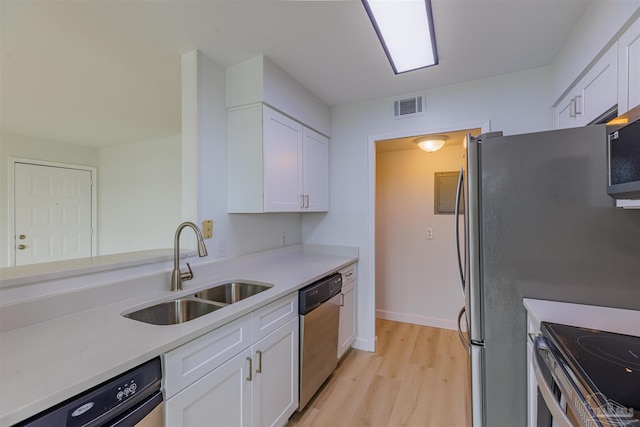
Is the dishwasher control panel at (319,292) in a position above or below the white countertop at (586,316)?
below

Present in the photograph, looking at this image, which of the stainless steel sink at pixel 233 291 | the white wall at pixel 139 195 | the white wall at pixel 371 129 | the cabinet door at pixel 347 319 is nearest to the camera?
the stainless steel sink at pixel 233 291

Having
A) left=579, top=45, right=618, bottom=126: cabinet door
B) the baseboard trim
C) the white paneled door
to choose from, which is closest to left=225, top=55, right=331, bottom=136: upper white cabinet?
left=579, top=45, right=618, bottom=126: cabinet door

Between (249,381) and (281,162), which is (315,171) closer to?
(281,162)

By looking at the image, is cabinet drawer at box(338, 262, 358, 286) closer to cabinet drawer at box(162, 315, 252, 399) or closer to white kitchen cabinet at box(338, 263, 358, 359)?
white kitchen cabinet at box(338, 263, 358, 359)

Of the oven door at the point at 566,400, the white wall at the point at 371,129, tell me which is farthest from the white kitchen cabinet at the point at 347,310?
the oven door at the point at 566,400

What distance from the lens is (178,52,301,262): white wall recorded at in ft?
6.09

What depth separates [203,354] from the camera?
3.71 feet

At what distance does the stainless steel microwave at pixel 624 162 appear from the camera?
35.9 inches

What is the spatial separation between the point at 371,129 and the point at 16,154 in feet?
14.8

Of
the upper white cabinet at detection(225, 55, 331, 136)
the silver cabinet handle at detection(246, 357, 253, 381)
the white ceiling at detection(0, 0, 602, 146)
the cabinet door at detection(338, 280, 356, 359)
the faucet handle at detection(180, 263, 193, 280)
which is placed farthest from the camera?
the cabinet door at detection(338, 280, 356, 359)

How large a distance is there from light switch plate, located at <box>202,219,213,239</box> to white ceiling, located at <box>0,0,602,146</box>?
1.12 m

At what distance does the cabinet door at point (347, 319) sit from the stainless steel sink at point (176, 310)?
115 cm

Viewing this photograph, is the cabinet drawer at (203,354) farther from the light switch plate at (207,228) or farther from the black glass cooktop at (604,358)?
the black glass cooktop at (604,358)

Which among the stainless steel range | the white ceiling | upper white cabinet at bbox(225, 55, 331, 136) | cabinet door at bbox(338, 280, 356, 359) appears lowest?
cabinet door at bbox(338, 280, 356, 359)
